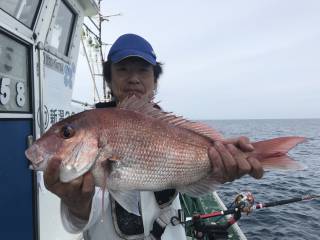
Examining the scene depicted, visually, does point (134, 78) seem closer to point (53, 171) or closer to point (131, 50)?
point (131, 50)

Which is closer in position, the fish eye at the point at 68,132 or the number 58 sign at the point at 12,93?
the fish eye at the point at 68,132

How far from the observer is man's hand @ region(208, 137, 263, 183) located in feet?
7.73

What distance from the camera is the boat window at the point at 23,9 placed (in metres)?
3.02

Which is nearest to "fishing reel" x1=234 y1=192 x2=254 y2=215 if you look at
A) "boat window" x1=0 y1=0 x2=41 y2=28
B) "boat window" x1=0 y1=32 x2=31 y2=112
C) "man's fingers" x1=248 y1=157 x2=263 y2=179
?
"man's fingers" x1=248 y1=157 x2=263 y2=179

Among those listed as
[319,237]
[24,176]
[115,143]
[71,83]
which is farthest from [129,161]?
[319,237]

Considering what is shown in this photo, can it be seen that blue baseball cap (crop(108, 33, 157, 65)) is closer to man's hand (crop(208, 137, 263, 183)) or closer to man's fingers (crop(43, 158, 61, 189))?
man's hand (crop(208, 137, 263, 183))

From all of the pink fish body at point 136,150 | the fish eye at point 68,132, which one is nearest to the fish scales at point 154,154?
the pink fish body at point 136,150

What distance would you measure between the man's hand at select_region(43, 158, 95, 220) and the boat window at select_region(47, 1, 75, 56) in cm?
219

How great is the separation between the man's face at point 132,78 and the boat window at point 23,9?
100 centimetres

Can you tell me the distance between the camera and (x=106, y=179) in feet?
6.81

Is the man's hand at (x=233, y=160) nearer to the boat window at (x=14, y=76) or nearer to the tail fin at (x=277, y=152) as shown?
the tail fin at (x=277, y=152)

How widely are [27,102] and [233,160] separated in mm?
2038

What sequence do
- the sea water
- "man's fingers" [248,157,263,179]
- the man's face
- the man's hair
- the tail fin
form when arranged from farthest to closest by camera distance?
the sea water
the man's hair
the man's face
"man's fingers" [248,157,263,179]
the tail fin

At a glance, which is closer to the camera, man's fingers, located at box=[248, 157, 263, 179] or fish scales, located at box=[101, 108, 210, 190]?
fish scales, located at box=[101, 108, 210, 190]
